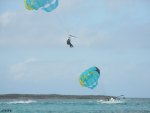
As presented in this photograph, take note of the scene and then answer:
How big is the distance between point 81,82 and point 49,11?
12.5 meters

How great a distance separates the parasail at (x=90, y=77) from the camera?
149 ft

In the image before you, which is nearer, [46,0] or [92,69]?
[46,0]

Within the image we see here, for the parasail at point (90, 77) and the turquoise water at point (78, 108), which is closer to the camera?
the parasail at point (90, 77)

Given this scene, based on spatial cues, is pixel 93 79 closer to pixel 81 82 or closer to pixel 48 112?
pixel 81 82

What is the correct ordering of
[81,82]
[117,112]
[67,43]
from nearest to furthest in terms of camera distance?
[67,43] → [81,82] → [117,112]

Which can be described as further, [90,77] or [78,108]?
[78,108]

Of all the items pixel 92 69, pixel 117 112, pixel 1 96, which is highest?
pixel 1 96

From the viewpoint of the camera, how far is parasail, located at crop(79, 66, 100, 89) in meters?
45.4

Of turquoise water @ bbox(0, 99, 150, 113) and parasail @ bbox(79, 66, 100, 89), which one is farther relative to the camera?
turquoise water @ bbox(0, 99, 150, 113)

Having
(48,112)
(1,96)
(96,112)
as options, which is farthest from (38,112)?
(1,96)

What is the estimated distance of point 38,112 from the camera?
52.8 metres

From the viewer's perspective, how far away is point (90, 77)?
4631 centimetres

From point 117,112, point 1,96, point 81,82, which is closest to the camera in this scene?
point 81,82

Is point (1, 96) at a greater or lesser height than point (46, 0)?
greater
